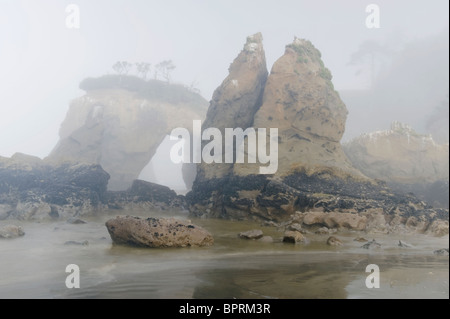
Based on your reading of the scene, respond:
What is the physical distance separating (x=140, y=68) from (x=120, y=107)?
12.0 m

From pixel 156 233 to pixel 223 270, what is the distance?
3.16 metres

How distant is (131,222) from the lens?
30.8 ft

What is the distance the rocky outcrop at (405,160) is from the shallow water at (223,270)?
13072mm

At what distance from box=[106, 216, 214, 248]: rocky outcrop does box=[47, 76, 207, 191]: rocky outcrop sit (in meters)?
20.8

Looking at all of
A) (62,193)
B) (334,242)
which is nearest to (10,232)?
(62,193)

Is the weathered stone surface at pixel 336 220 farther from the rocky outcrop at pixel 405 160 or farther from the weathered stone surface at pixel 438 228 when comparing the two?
the rocky outcrop at pixel 405 160

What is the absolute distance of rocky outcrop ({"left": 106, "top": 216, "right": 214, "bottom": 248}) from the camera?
29.2 feet

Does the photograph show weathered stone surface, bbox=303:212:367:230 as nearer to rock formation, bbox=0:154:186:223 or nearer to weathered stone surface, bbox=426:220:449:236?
weathered stone surface, bbox=426:220:449:236

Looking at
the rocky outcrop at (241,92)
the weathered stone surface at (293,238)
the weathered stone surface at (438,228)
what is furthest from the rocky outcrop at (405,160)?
the weathered stone surface at (293,238)

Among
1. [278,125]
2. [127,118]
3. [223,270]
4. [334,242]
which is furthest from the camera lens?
[127,118]

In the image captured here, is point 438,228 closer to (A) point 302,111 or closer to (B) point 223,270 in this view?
(A) point 302,111

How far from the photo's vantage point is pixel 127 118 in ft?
117

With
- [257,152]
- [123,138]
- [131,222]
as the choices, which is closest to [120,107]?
[123,138]
